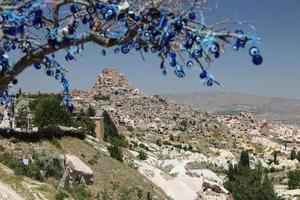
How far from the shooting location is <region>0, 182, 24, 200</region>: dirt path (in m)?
23.5

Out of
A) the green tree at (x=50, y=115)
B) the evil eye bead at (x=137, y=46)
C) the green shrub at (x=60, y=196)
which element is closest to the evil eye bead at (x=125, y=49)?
the evil eye bead at (x=137, y=46)

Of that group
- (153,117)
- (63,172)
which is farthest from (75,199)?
(153,117)

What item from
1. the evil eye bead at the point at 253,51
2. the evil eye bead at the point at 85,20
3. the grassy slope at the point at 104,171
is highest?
the evil eye bead at the point at 85,20

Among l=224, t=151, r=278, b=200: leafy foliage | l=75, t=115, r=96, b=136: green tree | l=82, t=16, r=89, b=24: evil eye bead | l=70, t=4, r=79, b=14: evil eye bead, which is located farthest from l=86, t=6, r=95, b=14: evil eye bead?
l=75, t=115, r=96, b=136: green tree

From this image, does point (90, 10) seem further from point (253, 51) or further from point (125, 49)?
point (253, 51)

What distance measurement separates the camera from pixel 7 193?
79.3ft

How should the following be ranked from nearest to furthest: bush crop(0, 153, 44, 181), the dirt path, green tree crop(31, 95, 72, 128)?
the dirt path, bush crop(0, 153, 44, 181), green tree crop(31, 95, 72, 128)

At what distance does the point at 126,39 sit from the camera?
23.7 feet

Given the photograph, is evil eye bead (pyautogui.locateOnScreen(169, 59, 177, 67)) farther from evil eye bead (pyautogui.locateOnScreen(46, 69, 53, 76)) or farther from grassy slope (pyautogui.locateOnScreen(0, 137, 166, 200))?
grassy slope (pyautogui.locateOnScreen(0, 137, 166, 200))

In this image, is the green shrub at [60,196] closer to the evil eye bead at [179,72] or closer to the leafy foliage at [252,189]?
the evil eye bead at [179,72]

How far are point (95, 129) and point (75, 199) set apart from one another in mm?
56666

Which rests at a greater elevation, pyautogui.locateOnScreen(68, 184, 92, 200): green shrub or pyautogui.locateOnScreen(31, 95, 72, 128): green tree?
pyautogui.locateOnScreen(31, 95, 72, 128): green tree

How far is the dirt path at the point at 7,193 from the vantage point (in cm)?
2350

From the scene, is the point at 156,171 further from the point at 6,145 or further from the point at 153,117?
the point at 153,117
